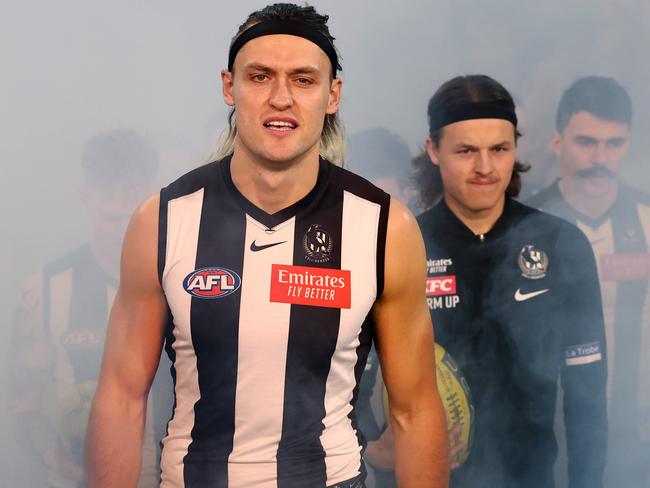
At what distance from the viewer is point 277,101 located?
197 centimetres

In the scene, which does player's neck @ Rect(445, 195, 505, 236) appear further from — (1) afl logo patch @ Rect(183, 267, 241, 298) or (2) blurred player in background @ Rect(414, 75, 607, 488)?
(1) afl logo patch @ Rect(183, 267, 241, 298)

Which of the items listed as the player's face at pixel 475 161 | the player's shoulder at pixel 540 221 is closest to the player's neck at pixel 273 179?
the player's face at pixel 475 161

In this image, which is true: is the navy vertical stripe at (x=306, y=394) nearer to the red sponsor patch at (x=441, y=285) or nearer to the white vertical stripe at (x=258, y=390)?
the white vertical stripe at (x=258, y=390)

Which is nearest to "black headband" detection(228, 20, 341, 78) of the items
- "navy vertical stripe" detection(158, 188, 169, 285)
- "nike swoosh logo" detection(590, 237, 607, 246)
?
"navy vertical stripe" detection(158, 188, 169, 285)

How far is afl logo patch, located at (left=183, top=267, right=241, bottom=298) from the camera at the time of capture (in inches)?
79.2

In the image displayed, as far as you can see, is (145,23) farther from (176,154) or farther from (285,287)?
(285,287)

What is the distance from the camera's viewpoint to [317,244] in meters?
2.08

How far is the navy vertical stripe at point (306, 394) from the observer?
200cm

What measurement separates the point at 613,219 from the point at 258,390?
1.34 meters

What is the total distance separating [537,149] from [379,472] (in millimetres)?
1086

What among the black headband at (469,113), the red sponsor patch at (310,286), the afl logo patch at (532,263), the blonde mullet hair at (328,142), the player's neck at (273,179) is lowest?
the red sponsor patch at (310,286)

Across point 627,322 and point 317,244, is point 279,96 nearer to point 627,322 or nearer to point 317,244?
point 317,244

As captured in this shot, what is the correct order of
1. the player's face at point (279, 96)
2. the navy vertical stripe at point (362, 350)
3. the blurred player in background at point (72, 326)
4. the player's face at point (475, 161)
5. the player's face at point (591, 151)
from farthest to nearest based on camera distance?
the player's face at point (591, 151) < the player's face at point (475, 161) < the blurred player in background at point (72, 326) < the navy vertical stripe at point (362, 350) < the player's face at point (279, 96)

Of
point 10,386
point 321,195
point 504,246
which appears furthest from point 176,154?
point 504,246
